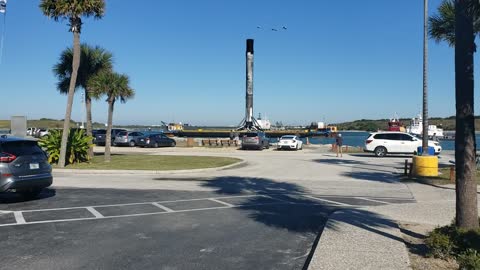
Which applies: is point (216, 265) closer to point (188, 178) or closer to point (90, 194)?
point (90, 194)

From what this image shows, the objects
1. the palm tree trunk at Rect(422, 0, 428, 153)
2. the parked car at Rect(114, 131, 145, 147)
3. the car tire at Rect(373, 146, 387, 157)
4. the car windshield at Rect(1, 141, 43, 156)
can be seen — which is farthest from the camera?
the parked car at Rect(114, 131, 145, 147)

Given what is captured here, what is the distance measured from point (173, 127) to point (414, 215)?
10521cm

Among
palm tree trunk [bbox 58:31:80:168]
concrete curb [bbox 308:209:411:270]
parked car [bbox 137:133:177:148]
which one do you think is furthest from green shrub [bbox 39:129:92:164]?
parked car [bbox 137:133:177:148]

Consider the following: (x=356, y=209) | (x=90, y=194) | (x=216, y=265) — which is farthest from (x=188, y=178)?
(x=216, y=265)

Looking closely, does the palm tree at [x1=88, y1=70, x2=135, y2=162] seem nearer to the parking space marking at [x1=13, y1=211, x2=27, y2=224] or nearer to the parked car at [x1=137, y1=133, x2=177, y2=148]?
the parking space marking at [x1=13, y1=211, x2=27, y2=224]

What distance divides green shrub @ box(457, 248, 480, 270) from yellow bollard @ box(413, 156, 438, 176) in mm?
12049

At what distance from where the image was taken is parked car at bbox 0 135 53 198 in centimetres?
1060

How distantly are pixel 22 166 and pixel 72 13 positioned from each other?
11894mm

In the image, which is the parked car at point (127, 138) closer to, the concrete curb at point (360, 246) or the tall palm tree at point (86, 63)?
the tall palm tree at point (86, 63)

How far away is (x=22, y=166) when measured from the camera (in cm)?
1093

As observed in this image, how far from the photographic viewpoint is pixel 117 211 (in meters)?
10.2

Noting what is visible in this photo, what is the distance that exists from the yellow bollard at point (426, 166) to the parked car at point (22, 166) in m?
12.7

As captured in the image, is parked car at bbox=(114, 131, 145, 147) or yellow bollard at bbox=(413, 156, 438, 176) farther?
parked car at bbox=(114, 131, 145, 147)

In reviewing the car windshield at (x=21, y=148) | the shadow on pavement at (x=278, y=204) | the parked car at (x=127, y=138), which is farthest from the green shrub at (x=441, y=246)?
the parked car at (x=127, y=138)
